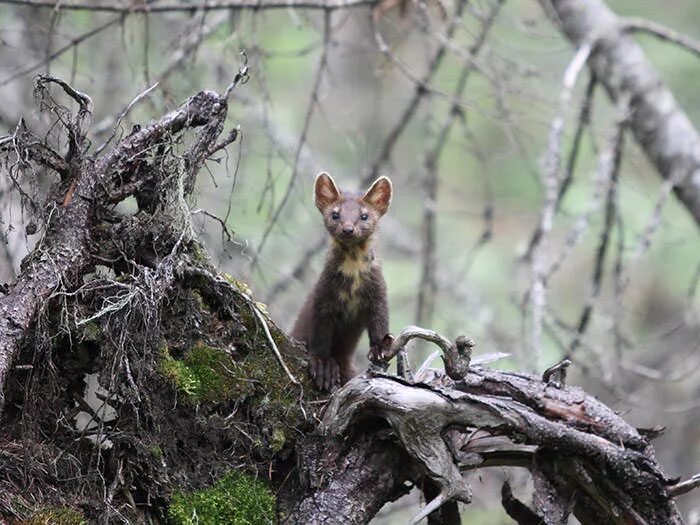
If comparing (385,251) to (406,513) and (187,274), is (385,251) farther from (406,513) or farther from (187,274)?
(187,274)

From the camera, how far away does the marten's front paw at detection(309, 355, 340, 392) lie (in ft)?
15.0

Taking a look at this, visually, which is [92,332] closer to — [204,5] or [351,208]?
[351,208]

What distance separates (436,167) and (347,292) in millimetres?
2384

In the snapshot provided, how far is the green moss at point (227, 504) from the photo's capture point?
12.7ft

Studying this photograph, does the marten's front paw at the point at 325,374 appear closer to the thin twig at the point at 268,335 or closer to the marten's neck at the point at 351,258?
the thin twig at the point at 268,335

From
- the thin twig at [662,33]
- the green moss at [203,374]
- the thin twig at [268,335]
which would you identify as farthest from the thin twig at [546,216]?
the green moss at [203,374]

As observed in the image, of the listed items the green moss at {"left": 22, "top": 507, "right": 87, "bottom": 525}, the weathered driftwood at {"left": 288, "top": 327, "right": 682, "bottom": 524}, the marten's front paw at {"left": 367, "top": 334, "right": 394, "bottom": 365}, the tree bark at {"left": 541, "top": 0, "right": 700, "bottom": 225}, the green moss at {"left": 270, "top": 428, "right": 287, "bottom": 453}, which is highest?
the tree bark at {"left": 541, "top": 0, "right": 700, "bottom": 225}

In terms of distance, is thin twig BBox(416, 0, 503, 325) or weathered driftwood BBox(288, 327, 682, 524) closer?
weathered driftwood BBox(288, 327, 682, 524)

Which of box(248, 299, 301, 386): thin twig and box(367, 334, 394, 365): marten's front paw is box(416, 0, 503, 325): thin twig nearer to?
box(367, 334, 394, 365): marten's front paw

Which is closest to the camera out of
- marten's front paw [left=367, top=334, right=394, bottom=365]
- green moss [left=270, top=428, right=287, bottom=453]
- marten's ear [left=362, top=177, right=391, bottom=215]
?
green moss [left=270, top=428, right=287, bottom=453]

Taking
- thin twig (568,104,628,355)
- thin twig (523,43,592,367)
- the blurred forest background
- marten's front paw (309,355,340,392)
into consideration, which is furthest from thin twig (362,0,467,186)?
marten's front paw (309,355,340,392)

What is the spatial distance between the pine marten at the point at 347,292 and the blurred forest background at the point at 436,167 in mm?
317

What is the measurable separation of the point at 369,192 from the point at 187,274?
2.01 m

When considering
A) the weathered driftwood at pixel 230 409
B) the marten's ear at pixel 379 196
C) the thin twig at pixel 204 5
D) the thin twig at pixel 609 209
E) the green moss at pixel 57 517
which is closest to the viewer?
the green moss at pixel 57 517
